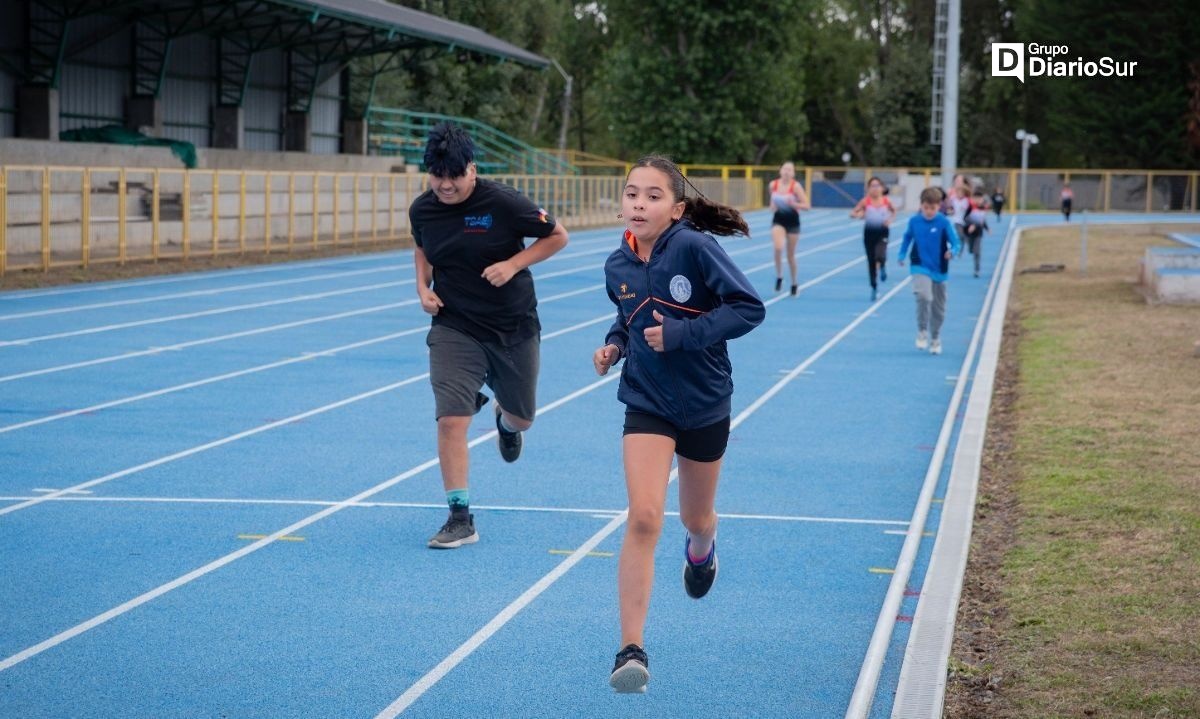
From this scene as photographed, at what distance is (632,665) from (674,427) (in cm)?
89

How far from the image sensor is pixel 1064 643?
6117 millimetres

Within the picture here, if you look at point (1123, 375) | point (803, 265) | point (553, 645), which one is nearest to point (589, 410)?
point (1123, 375)

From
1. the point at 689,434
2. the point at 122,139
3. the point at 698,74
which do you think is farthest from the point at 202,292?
the point at 698,74

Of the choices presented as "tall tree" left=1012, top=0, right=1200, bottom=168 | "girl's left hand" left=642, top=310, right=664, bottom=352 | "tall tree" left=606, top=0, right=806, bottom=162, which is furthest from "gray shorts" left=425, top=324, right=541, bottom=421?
"tall tree" left=606, top=0, right=806, bottom=162

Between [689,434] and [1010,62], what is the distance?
89.3 meters

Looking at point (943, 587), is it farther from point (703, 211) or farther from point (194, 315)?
point (194, 315)

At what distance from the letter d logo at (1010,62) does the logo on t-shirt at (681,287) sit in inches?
2997

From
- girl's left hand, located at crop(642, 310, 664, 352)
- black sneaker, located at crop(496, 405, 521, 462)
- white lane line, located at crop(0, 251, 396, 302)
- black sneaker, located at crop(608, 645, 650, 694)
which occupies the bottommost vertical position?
black sneaker, located at crop(608, 645, 650, 694)

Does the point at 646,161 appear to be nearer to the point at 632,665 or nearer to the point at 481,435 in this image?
the point at 632,665

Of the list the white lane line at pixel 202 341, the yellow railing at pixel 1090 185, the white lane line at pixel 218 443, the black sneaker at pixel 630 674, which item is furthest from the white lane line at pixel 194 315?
the yellow railing at pixel 1090 185

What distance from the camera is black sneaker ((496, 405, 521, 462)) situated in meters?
8.62

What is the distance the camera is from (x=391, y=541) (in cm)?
801

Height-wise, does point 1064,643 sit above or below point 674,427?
below

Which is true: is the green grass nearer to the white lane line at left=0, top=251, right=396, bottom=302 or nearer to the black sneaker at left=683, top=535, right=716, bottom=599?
the black sneaker at left=683, top=535, right=716, bottom=599
